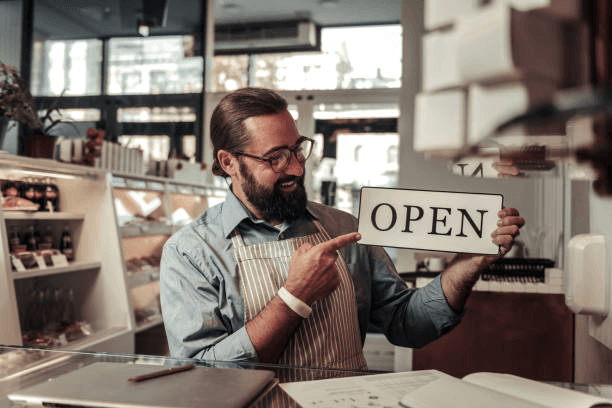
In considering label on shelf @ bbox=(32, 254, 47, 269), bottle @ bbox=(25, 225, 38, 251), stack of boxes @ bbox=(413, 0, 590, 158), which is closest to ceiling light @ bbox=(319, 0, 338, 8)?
bottle @ bbox=(25, 225, 38, 251)

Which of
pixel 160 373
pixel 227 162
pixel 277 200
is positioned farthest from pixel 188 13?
pixel 160 373

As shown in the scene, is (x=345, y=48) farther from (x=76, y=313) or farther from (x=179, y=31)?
(x=76, y=313)

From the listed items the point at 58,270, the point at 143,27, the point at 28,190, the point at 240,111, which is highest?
the point at 143,27

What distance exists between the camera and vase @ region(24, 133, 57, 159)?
3145mm

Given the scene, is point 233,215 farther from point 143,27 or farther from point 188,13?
point 188,13

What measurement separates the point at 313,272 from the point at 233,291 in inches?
9.5

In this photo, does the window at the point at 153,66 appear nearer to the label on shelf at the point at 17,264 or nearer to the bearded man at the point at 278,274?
the label on shelf at the point at 17,264

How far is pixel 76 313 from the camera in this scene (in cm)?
370

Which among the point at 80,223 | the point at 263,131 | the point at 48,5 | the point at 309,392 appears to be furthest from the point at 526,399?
the point at 48,5

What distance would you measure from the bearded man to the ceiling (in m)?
4.35

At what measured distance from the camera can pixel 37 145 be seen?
315 cm

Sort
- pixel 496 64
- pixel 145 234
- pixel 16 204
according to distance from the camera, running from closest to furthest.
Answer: pixel 496 64, pixel 16 204, pixel 145 234

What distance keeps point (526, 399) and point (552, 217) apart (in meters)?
2.40

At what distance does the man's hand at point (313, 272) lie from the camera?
1.14m
